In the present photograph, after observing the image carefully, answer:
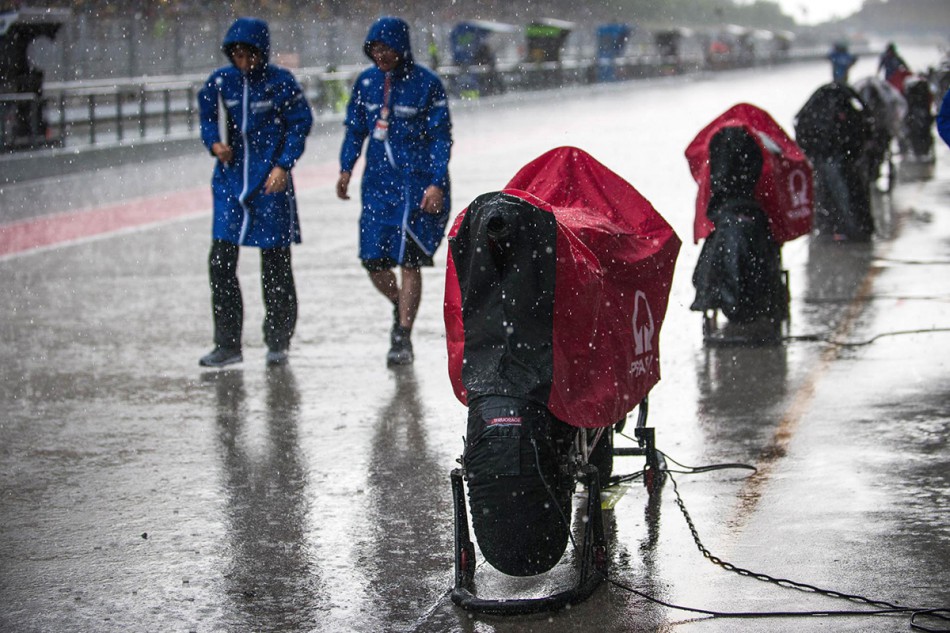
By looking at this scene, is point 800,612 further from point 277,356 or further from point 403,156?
point 277,356

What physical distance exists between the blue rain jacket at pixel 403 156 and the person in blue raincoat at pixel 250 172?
0.38 metres

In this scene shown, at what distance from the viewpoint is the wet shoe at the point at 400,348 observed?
8.38 metres

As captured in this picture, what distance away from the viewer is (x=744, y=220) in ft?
28.7

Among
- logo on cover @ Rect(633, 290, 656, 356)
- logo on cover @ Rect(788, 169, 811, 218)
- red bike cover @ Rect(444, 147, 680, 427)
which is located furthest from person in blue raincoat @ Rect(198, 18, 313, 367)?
red bike cover @ Rect(444, 147, 680, 427)

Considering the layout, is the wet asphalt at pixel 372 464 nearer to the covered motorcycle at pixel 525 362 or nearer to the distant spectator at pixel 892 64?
the covered motorcycle at pixel 525 362

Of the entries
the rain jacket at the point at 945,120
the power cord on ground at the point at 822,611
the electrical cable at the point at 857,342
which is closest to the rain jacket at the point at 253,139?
the electrical cable at the point at 857,342

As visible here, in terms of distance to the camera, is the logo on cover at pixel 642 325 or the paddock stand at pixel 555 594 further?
the logo on cover at pixel 642 325

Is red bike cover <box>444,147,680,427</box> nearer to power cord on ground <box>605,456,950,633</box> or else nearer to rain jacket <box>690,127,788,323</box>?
power cord on ground <box>605,456,950,633</box>

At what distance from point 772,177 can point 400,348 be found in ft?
7.81

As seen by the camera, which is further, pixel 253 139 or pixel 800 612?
pixel 253 139

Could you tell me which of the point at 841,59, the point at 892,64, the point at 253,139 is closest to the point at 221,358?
the point at 253,139

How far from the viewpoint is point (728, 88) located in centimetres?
5025

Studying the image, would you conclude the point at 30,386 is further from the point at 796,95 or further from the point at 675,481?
the point at 796,95

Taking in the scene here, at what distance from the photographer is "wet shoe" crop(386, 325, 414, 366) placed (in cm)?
838
